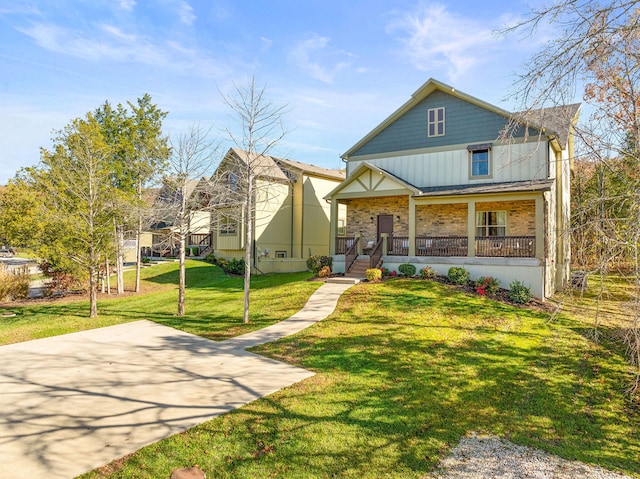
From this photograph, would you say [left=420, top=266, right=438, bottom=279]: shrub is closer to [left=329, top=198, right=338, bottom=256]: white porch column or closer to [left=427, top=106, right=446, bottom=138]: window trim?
[left=329, top=198, right=338, bottom=256]: white porch column

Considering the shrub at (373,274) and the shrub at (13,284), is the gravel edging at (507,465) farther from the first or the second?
the shrub at (13,284)

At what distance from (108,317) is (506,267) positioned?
49.6ft

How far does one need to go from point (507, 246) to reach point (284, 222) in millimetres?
14056

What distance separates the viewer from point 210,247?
28.7 m

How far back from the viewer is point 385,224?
20.2 m

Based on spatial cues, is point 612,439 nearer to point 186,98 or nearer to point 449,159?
point 449,159

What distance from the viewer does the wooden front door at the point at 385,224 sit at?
1994 centimetres

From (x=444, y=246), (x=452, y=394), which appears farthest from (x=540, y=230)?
(x=452, y=394)

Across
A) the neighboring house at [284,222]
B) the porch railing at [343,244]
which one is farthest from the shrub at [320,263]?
the neighboring house at [284,222]

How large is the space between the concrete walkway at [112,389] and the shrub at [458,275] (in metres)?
7.28

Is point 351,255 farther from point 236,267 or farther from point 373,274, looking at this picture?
point 236,267

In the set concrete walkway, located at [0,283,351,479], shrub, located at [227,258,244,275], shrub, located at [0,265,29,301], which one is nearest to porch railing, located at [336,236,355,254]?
shrub, located at [227,258,244,275]

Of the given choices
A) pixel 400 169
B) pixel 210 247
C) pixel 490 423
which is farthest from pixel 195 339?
pixel 210 247

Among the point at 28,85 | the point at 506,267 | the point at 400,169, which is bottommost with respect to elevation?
the point at 506,267
